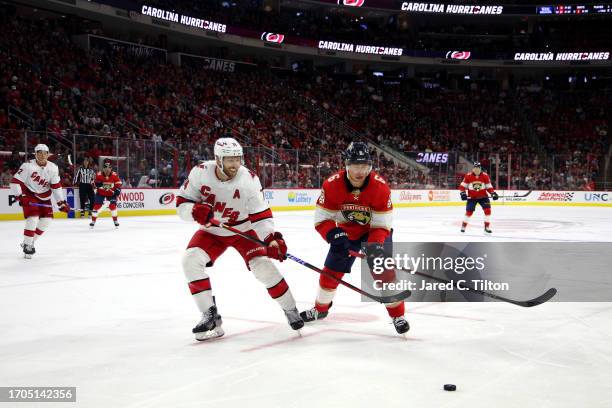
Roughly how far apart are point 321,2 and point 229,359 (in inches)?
1245

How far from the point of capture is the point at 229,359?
152 inches

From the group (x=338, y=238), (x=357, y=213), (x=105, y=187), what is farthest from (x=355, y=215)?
(x=105, y=187)

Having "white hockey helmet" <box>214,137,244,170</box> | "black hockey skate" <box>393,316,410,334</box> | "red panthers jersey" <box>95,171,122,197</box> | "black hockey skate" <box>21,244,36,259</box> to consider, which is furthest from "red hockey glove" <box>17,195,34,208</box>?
"black hockey skate" <box>393,316,410,334</box>

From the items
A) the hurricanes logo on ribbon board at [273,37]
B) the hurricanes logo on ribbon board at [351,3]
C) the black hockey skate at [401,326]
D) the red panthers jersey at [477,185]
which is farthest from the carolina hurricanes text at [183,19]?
the black hockey skate at [401,326]

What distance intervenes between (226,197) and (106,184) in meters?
10.7

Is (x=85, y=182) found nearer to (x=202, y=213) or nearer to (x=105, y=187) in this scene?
(x=105, y=187)

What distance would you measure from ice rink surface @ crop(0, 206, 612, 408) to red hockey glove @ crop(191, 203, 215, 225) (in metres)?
0.84

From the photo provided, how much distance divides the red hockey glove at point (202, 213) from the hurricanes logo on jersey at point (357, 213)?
1009 millimetres

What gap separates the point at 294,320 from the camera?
453 centimetres

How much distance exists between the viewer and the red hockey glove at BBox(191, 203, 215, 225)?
431 cm

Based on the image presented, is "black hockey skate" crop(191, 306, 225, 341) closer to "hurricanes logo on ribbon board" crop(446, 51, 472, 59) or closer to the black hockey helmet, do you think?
the black hockey helmet

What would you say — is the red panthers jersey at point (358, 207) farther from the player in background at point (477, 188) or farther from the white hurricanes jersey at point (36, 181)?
the player in background at point (477, 188)

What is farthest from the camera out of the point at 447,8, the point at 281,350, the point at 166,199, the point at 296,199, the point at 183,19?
the point at 447,8

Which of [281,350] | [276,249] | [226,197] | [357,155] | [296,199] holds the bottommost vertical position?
[281,350]
